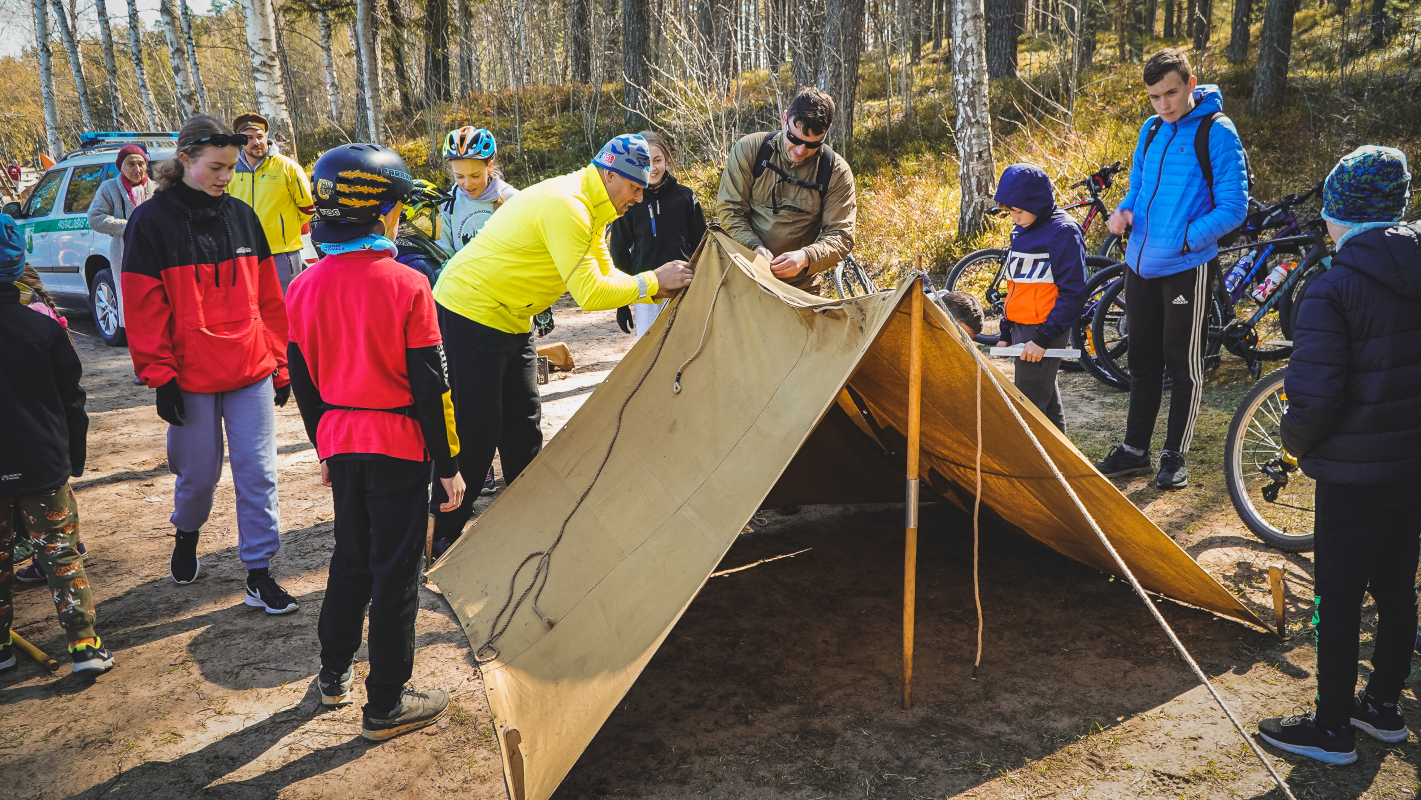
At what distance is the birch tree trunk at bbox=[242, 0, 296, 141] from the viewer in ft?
28.4

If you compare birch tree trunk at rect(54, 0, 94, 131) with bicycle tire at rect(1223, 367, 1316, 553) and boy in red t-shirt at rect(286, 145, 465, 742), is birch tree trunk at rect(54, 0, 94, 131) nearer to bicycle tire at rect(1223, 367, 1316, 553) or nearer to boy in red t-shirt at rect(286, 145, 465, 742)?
boy in red t-shirt at rect(286, 145, 465, 742)

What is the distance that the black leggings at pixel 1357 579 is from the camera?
228 cm

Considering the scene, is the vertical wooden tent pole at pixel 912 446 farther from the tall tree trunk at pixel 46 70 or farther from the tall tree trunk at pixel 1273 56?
the tall tree trunk at pixel 46 70

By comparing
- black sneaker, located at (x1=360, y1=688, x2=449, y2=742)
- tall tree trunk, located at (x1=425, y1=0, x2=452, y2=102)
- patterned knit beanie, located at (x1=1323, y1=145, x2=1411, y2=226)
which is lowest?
black sneaker, located at (x1=360, y1=688, x2=449, y2=742)

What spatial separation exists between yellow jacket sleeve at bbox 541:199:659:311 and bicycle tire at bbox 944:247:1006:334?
4.55m

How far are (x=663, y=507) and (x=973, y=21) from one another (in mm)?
7497

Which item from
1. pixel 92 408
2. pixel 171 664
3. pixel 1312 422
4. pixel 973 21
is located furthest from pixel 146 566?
pixel 973 21

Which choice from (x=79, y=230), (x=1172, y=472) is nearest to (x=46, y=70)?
(x=79, y=230)

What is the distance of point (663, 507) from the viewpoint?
114 inches

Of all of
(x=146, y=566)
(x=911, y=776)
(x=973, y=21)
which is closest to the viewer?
(x=911, y=776)

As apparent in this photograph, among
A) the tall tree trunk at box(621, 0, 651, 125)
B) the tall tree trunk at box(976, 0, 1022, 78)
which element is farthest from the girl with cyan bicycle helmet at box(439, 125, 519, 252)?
the tall tree trunk at box(976, 0, 1022, 78)

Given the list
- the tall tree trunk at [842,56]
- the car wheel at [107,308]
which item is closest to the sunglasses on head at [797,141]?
the car wheel at [107,308]

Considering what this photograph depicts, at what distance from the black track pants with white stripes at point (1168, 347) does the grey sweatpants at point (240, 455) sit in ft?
13.7

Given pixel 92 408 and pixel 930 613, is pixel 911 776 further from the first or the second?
pixel 92 408
